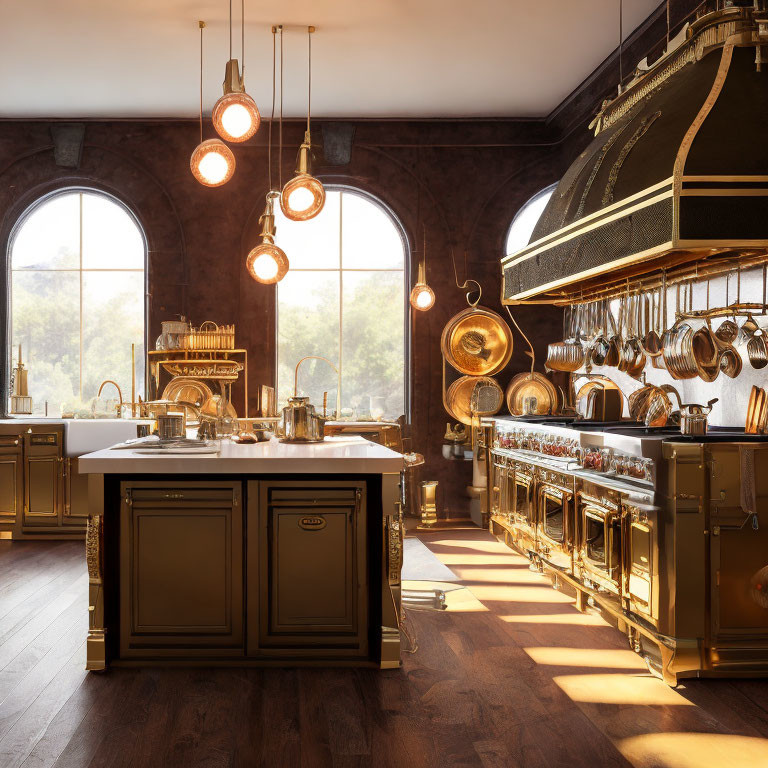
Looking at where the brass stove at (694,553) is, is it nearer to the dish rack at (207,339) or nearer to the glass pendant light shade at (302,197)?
the glass pendant light shade at (302,197)

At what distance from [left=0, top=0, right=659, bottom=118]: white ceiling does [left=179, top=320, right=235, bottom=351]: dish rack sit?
2.20m

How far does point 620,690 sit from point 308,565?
1.50 metres

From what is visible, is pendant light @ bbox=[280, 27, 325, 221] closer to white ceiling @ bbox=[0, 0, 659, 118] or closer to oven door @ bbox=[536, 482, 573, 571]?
white ceiling @ bbox=[0, 0, 659, 118]

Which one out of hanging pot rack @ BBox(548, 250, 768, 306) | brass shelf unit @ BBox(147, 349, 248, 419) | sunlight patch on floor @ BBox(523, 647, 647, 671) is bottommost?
sunlight patch on floor @ BBox(523, 647, 647, 671)

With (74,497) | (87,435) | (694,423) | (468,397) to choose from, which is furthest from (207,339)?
(694,423)

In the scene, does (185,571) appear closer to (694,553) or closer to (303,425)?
(303,425)

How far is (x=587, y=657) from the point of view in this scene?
374 centimetres

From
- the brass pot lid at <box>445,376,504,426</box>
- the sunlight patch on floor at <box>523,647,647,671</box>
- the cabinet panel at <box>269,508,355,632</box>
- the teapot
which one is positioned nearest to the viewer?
the cabinet panel at <box>269,508,355,632</box>

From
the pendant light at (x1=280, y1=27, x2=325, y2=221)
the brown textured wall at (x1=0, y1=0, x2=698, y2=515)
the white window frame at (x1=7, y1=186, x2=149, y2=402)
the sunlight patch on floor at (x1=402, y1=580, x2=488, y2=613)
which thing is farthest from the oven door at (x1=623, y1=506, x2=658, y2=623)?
the white window frame at (x1=7, y1=186, x2=149, y2=402)

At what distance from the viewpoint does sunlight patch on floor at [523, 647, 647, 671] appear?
3634 mm

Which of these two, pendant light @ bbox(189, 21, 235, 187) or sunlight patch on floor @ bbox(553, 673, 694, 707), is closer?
sunlight patch on floor @ bbox(553, 673, 694, 707)

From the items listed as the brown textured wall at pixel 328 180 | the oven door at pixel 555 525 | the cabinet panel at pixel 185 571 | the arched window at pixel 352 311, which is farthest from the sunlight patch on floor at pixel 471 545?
the cabinet panel at pixel 185 571

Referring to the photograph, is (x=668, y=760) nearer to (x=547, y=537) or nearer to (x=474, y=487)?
(x=547, y=537)

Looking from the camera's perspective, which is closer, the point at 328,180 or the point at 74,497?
the point at 74,497
